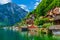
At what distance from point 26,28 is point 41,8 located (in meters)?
21.9

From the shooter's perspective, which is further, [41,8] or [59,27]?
[41,8]

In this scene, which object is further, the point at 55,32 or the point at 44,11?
the point at 44,11

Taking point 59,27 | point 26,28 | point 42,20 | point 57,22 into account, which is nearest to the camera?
point 59,27

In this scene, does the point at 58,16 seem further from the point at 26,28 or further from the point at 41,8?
the point at 41,8

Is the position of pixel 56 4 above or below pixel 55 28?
above

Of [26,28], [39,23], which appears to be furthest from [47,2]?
[39,23]

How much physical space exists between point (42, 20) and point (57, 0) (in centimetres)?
1875

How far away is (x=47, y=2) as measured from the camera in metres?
92.8

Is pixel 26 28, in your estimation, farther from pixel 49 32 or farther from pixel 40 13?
pixel 49 32

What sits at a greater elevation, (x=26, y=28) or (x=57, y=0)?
(x=57, y=0)

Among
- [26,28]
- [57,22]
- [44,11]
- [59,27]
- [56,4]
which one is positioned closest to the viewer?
[59,27]

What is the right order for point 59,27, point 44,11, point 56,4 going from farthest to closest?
point 44,11 < point 56,4 < point 59,27

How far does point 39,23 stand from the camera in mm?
65062

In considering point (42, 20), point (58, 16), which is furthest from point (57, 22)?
point (42, 20)
